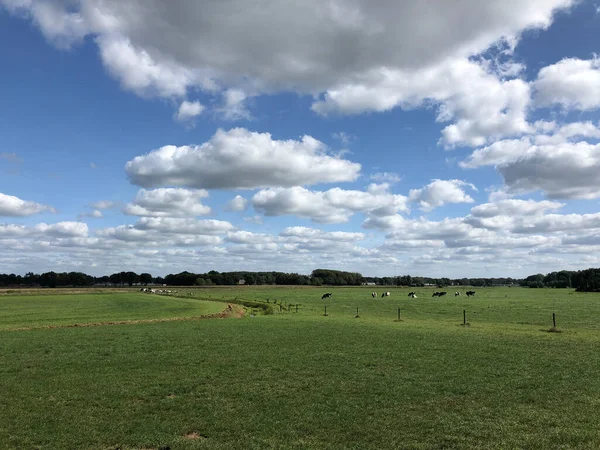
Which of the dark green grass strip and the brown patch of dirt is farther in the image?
the brown patch of dirt

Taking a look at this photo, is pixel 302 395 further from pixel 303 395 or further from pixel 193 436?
pixel 193 436

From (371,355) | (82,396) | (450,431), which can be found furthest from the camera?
(371,355)

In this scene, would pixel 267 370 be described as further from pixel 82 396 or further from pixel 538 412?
pixel 538 412

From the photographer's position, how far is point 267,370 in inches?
673

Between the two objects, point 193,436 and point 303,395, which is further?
point 303,395

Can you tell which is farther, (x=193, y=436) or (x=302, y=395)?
(x=302, y=395)

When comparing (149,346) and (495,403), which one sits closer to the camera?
(495,403)

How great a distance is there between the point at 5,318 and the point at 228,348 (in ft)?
125

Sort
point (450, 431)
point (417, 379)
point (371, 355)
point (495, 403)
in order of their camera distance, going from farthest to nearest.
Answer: point (371, 355), point (417, 379), point (495, 403), point (450, 431)

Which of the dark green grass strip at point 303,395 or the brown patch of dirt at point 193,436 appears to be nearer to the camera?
the dark green grass strip at point 303,395

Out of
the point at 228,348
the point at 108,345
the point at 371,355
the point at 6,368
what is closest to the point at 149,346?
the point at 108,345

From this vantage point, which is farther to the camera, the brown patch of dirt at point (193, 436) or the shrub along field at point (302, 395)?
the brown patch of dirt at point (193, 436)

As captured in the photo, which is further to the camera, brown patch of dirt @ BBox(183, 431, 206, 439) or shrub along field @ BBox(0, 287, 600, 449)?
brown patch of dirt @ BBox(183, 431, 206, 439)

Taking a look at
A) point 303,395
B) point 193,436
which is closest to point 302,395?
point 303,395
